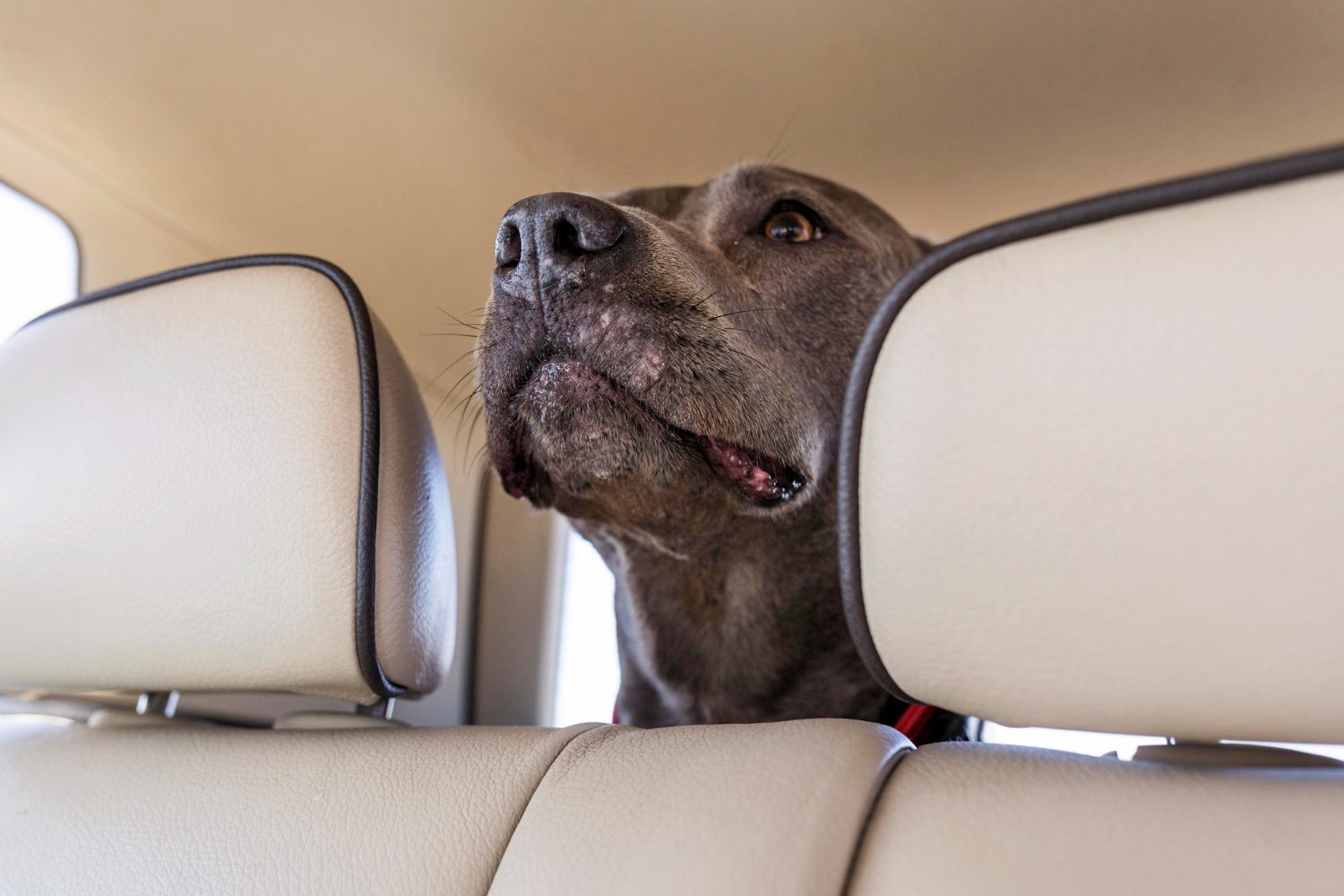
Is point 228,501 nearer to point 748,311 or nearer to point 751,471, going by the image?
point 751,471

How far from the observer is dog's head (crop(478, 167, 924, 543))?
1173 millimetres

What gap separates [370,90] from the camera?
1.84 metres

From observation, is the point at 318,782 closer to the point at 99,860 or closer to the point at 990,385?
the point at 99,860

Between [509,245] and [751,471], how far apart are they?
0.47 metres

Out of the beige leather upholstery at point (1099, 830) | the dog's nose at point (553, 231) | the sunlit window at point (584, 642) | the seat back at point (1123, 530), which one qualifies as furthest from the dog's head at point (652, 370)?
the sunlit window at point (584, 642)

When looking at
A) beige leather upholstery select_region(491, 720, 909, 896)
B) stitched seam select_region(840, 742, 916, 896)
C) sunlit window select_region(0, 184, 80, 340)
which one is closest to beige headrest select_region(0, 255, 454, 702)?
beige leather upholstery select_region(491, 720, 909, 896)

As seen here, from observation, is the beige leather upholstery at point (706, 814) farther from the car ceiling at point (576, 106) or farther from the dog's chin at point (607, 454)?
the car ceiling at point (576, 106)

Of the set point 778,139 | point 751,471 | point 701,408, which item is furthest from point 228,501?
point 778,139

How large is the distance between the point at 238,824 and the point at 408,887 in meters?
0.25

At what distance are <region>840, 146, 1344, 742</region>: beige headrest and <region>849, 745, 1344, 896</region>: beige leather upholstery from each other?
0.19ft

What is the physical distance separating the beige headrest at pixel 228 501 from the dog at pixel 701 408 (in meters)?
0.20

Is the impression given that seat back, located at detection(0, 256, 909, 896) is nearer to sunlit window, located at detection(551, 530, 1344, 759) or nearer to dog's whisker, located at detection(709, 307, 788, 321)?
dog's whisker, located at detection(709, 307, 788, 321)

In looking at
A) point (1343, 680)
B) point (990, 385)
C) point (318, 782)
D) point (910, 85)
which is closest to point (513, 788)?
point (318, 782)

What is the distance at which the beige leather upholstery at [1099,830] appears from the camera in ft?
2.15
